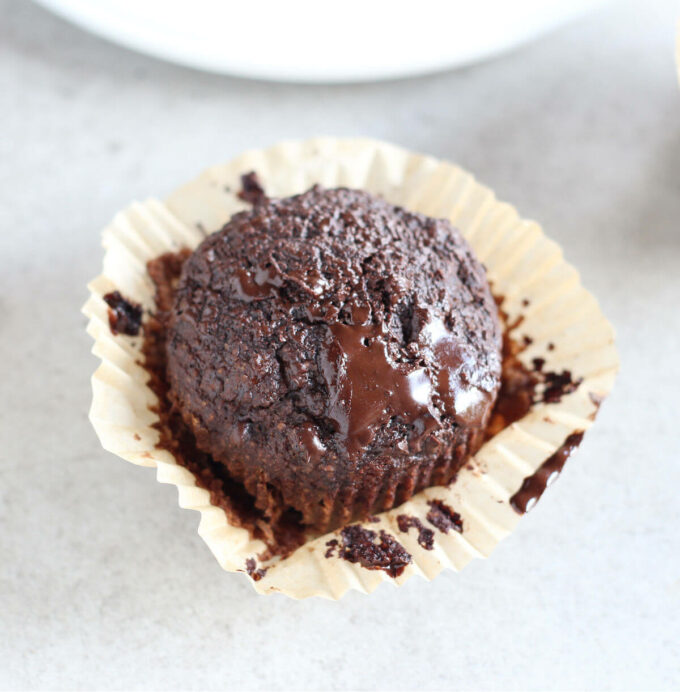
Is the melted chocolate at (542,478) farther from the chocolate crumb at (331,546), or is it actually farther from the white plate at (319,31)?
the white plate at (319,31)

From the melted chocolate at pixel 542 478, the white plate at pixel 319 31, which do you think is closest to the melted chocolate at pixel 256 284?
the melted chocolate at pixel 542 478

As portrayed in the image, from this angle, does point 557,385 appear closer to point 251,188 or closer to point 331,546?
point 331,546

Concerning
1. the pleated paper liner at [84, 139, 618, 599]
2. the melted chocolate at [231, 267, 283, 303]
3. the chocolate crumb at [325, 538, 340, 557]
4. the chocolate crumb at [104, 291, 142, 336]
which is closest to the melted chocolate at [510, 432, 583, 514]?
the pleated paper liner at [84, 139, 618, 599]

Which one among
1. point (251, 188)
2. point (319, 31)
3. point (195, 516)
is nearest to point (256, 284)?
point (251, 188)

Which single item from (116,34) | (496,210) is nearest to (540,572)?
(496,210)

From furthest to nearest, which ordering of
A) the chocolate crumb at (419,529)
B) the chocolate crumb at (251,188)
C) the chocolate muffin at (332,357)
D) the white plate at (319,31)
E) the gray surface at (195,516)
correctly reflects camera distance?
1. the white plate at (319,31)
2. the chocolate crumb at (251,188)
3. the gray surface at (195,516)
4. the chocolate crumb at (419,529)
5. the chocolate muffin at (332,357)

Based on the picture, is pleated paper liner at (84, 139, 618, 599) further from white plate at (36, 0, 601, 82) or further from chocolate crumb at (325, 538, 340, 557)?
white plate at (36, 0, 601, 82)
